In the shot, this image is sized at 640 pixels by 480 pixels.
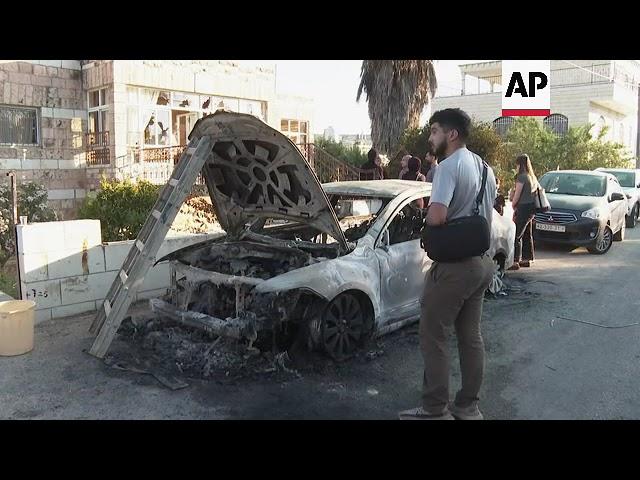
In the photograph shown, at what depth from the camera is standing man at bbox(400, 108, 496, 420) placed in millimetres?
3518

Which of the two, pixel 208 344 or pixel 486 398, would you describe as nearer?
pixel 486 398

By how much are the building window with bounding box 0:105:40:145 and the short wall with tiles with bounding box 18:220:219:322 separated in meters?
9.50

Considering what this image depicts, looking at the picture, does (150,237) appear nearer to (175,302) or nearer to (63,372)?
(175,302)

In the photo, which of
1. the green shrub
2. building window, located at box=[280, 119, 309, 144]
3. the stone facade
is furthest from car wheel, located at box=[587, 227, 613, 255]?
building window, located at box=[280, 119, 309, 144]

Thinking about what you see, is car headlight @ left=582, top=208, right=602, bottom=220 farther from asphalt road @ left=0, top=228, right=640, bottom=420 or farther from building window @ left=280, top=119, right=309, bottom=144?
building window @ left=280, top=119, right=309, bottom=144

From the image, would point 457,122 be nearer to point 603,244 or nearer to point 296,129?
point 603,244

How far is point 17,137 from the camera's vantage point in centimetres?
1418

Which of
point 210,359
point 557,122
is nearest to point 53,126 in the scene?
point 210,359

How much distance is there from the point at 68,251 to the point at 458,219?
4520 millimetres

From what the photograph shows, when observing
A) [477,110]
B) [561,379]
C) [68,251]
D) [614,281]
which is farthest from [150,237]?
[477,110]

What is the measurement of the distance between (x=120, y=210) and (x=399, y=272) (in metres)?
4.73

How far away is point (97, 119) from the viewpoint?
15.4m

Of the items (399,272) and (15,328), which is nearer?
(15,328)

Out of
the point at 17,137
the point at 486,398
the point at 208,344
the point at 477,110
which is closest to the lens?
the point at 486,398
